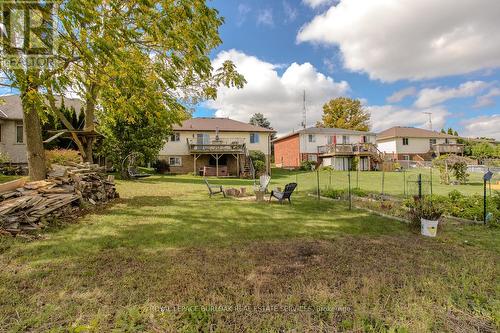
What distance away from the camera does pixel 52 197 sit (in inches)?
277

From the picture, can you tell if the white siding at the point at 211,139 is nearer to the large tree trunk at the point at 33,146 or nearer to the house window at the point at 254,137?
the house window at the point at 254,137

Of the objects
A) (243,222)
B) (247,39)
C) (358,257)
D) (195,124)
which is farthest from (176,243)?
(195,124)

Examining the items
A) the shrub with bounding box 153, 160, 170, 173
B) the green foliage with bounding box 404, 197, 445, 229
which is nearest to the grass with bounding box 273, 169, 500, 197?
the green foliage with bounding box 404, 197, 445, 229

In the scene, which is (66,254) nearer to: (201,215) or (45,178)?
(201,215)

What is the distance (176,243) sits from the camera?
5297 millimetres

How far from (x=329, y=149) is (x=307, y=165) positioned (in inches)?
133

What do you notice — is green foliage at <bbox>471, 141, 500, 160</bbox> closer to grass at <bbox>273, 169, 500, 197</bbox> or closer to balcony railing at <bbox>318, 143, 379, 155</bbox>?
balcony railing at <bbox>318, 143, 379, 155</bbox>

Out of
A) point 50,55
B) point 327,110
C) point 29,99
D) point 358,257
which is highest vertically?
point 327,110

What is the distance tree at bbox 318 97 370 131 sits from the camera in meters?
49.2

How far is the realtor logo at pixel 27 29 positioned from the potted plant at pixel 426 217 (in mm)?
8273

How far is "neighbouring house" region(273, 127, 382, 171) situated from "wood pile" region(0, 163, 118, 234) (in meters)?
25.6

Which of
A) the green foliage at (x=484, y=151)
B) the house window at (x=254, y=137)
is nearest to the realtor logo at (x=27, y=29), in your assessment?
the house window at (x=254, y=137)

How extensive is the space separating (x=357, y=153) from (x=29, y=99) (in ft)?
102

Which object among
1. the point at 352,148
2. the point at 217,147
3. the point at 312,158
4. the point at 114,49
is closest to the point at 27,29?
the point at 114,49
